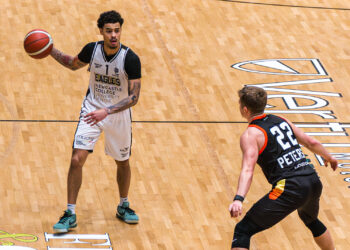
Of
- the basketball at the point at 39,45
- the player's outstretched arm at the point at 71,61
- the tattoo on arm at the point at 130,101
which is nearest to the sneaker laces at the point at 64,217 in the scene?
the tattoo on arm at the point at 130,101

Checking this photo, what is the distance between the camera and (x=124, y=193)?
8.60m

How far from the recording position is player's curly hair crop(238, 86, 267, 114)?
7164 millimetres

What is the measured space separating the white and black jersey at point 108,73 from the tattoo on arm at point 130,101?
0.24 ft

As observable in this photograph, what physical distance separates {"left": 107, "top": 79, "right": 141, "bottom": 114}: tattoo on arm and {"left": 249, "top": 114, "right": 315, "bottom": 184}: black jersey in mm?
1350

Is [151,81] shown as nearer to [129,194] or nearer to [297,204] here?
[129,194]

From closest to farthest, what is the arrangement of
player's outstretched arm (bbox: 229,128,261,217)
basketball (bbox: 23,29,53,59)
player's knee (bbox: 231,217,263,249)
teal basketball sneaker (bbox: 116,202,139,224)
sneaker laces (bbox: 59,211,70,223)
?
1. player's outstretched arm (bbox: 229,128,261,217)
2. player's knee (bbox: 231,217,263,249)
3. sneaker laces (bbox: 59,211,70,223)
4. basketball (bbox: 23,29,53,59)
5. teal basketball sneaker (bbox: 116,202,139,224)

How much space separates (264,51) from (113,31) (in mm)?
5190

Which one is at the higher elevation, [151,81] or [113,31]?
[113,31]

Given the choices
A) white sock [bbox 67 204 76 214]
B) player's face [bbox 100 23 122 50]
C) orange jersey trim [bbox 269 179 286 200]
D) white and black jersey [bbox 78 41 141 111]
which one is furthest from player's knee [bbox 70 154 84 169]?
orange jersey trim [bbox 269 179 286 200]

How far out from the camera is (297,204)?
23.7 ft

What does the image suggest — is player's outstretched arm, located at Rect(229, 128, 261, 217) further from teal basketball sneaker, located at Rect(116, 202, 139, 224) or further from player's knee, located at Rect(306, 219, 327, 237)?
teal basketball sneaker, located at Rect(116, 202, 139, 224)

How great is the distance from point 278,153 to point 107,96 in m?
2.02

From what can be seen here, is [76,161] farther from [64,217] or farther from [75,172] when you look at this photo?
[64,217]

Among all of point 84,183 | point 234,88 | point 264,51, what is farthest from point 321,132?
point 84,183
